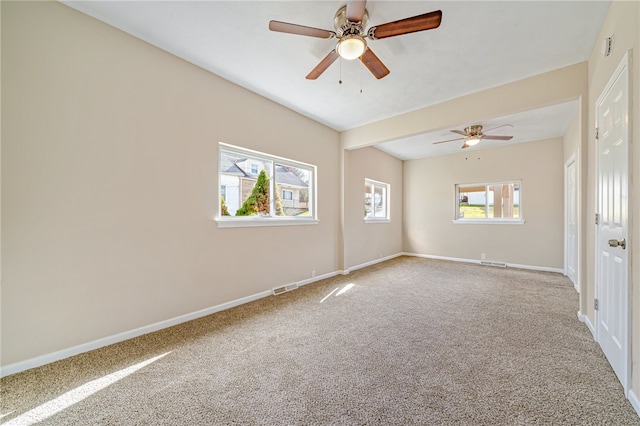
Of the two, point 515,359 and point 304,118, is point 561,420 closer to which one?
point 515,359

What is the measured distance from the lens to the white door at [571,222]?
4.03 meters

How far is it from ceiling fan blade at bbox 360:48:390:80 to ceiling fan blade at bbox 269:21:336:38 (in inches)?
12.9

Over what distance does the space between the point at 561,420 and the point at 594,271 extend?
1.66 meters

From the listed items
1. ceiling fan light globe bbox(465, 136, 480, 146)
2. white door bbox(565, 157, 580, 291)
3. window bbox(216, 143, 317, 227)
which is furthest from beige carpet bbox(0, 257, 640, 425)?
ceiling fan light globe bbox(465, 136, 480, 146)

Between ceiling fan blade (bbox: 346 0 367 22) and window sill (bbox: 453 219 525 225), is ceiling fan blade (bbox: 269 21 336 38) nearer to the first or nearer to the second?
ceiling fan blade (bbox: 346 0 367 22)

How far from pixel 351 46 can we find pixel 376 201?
466cm

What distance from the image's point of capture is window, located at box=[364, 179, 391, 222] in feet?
19.1

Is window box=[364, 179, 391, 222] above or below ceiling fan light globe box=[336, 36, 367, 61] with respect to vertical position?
below

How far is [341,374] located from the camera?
1803 millimetres

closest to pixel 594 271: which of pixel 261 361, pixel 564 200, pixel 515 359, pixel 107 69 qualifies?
pixel 515 359

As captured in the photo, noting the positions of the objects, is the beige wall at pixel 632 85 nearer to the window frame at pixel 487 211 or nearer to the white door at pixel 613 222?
the white door at pixel 613 222

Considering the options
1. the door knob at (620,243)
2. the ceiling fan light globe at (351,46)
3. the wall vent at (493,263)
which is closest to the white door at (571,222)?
the wall vent at (493,263)

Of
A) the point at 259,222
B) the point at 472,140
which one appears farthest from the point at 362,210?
the point at 259,222

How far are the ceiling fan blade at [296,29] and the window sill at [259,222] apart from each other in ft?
6.77
